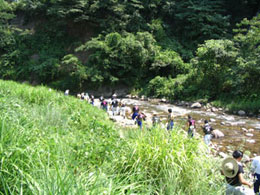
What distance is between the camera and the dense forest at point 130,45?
48.6 feet

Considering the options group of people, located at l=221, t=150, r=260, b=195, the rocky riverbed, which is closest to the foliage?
the rocky riverbed

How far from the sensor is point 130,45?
17.3 m

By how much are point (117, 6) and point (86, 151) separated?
1933 centimetres

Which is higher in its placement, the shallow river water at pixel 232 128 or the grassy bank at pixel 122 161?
the grassy bank at pixel 122 161

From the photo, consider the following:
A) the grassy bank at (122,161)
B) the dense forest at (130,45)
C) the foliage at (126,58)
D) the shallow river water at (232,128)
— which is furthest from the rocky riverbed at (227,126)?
the foliage at (126,58)

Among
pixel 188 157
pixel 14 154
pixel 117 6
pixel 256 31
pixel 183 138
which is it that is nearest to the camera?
pixel 14 154

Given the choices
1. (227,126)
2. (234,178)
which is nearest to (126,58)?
(227,126)

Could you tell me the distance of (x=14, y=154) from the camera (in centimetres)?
184

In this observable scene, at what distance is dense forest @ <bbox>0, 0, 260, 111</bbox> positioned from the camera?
583 inches

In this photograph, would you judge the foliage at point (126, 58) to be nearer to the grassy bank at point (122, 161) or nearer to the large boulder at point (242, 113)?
the large boulder at point (242, 113)

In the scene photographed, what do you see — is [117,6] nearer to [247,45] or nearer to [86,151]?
[247,45]

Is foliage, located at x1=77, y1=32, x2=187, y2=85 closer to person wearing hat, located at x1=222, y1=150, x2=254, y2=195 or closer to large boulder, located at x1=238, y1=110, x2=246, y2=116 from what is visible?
large boulder, located at x1=238, y1=110, x2=246, y2=116

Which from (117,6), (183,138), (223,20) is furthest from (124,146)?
(223,20)

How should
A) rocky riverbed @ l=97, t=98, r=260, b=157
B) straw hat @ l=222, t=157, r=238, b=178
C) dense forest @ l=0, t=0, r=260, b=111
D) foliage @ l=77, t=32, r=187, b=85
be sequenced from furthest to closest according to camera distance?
foliage @ l=77, t=32, r=187, b=85 → dense forest @ l=0, t=0, r=260, b=111 → rocky riverbed @ l=97, t=98, r=260, b=157 → straw hat @ l=222, t=157, r=238, b=178
